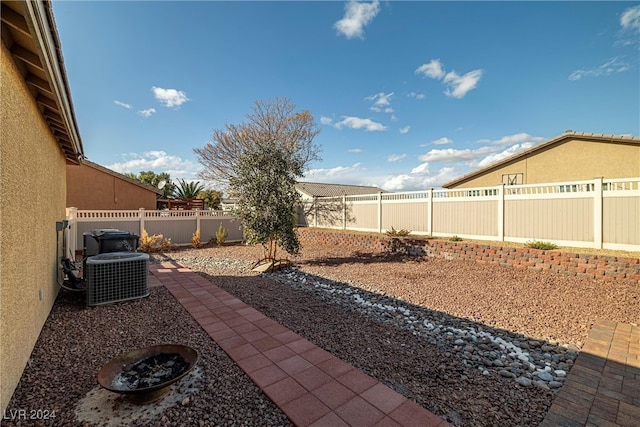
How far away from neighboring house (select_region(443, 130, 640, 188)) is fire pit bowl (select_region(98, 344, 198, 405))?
59.2 feet

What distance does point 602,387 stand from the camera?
2611 mm

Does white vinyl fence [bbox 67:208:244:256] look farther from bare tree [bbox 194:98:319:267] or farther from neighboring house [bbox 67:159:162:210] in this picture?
neighboring house [bbox 67:159:162:210]

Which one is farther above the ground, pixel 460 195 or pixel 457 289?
pixel 460 195

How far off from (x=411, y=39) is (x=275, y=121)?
38.9 ft

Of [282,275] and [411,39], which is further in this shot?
[411,39]

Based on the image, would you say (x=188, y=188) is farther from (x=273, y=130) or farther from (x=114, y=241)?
(x=114, y=241)

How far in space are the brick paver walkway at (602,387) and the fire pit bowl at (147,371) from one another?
3106 mm

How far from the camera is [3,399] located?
6.40ft

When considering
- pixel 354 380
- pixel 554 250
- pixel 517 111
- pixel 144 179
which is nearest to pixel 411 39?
pixel 517 111

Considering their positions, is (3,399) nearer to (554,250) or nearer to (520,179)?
(554,250)

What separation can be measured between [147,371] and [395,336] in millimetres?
3006

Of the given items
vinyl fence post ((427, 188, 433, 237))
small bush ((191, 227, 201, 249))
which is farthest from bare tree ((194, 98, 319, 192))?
vinyl fence post ((427, 188, 433, 237))

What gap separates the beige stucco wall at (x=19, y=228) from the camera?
2088 millimetres

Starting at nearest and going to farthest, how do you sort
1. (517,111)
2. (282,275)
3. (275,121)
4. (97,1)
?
(97,1), (282,275), (517,111), (275,121)
